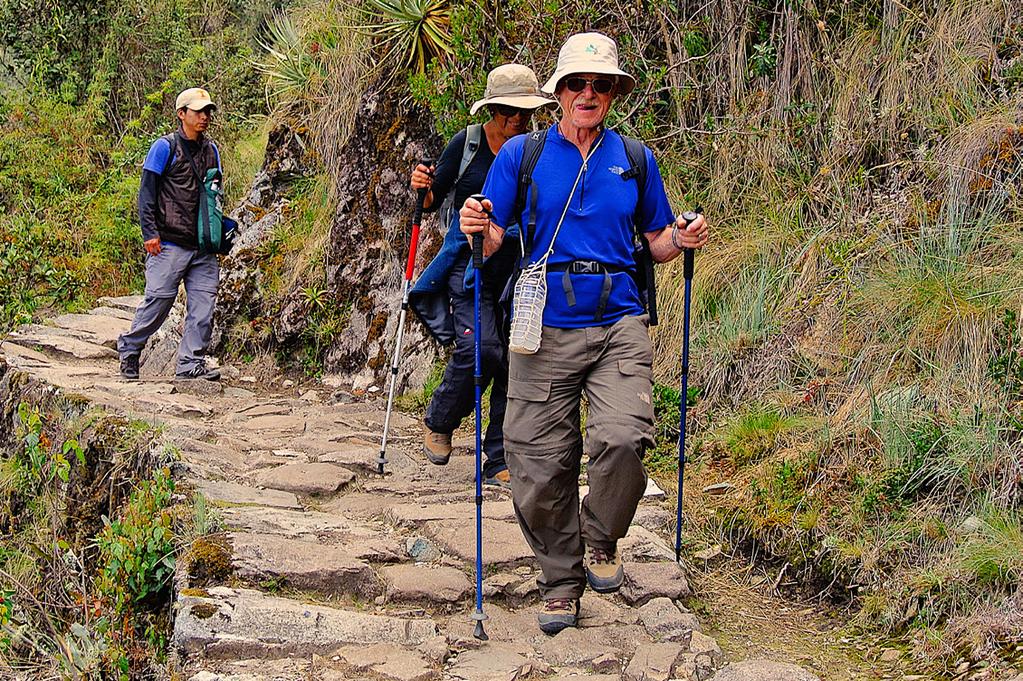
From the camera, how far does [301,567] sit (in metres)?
5.15

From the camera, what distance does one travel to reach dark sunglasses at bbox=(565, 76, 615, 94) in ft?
15.9

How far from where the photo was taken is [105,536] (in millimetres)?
5902

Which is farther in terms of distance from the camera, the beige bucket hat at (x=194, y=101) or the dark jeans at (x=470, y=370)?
the beige bucket hat at (x=194, y=101)

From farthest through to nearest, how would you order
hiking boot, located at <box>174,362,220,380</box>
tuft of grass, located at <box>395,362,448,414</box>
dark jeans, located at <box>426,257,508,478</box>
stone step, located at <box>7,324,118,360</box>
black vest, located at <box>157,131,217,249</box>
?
stone step, located at <box>7,324,118,360</box>, hiking boot, located at <box>174,362,220,380</box>, black vest, located at <box>157,131,217,249</box>, tuft of grass, located at <box>395,362,448,414</box>, dark jeans, located at <box>426,257,508,478</box>

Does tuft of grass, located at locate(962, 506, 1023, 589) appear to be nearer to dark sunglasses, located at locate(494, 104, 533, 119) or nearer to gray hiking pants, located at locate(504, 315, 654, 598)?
gray hiking pants, located at locate(504, 315, 654, 598)

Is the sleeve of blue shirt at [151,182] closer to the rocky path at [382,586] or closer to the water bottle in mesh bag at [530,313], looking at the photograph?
the rocky path at [382,586]

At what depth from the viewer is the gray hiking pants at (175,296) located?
9773 mm

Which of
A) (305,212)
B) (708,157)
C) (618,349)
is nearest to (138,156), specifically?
(305,212)

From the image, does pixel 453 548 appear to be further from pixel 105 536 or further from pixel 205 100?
pixel 205 100

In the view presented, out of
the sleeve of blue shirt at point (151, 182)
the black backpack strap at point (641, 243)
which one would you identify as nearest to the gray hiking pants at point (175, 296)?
the sleeve of blue shirt at point (151, 182)

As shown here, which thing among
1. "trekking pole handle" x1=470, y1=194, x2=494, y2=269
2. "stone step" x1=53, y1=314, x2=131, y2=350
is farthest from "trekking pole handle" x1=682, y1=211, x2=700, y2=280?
"stone step" x1=53, y1=314, x2=131, y2=350

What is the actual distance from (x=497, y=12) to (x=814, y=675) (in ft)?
21.1

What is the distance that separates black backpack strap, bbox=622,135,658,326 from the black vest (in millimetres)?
5533

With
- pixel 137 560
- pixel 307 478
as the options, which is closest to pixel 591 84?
pixel 137 560
